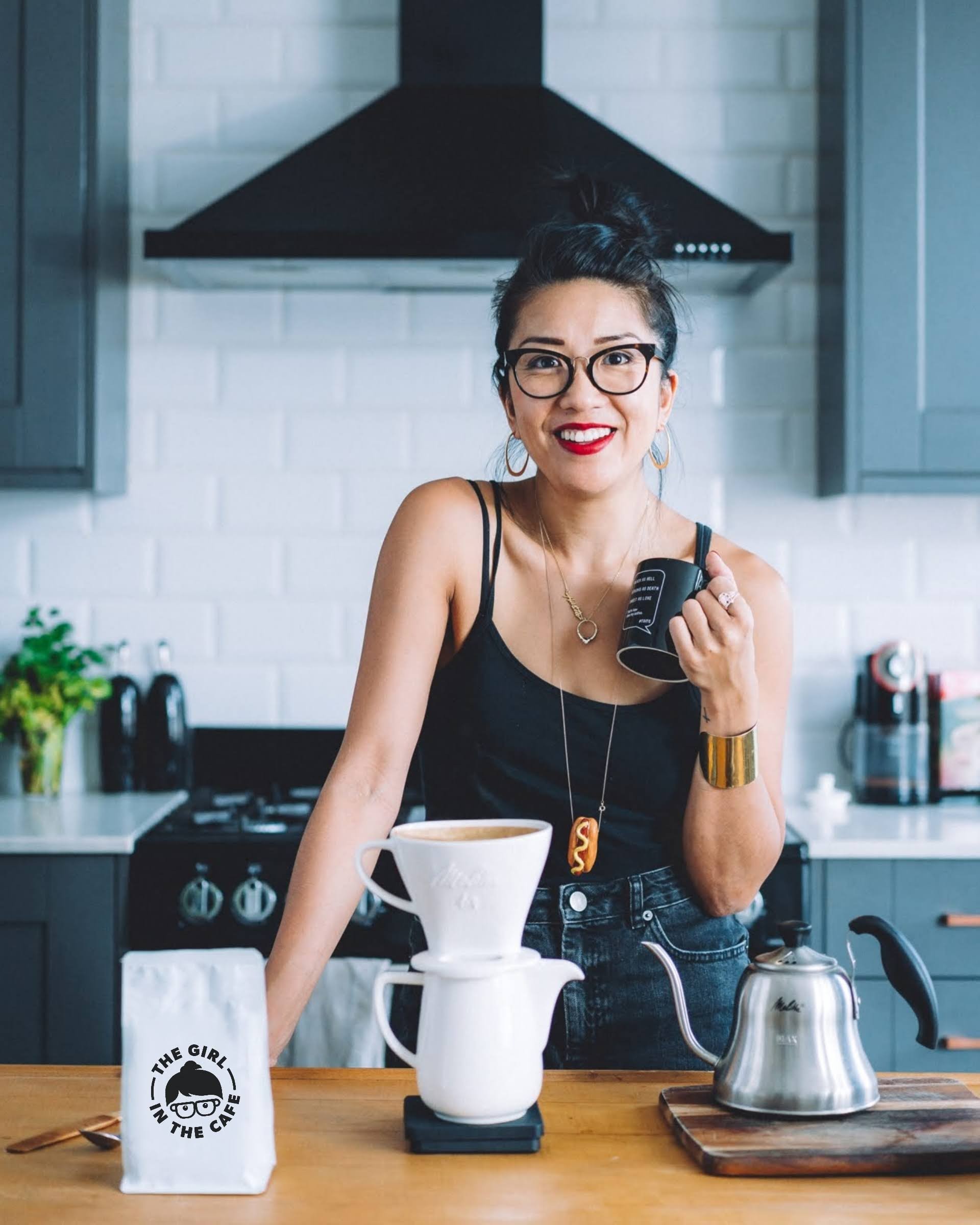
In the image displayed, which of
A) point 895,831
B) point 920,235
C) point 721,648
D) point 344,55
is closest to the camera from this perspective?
point 721,648

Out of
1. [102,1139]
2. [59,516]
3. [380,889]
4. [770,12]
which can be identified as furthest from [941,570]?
[102,1139]

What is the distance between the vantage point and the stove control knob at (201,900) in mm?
2285

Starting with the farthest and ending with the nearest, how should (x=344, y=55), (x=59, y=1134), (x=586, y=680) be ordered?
(x=344, y=55) < (x=586, y=680) < (x=59, y=1134)

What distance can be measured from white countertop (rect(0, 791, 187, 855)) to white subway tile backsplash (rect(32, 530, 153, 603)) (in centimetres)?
43

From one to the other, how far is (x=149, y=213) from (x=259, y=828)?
1336 mm

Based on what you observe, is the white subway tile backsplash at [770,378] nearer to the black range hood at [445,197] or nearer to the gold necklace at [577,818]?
the black range hood at [445,197]

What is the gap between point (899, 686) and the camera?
105 inches

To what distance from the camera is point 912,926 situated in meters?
2.29

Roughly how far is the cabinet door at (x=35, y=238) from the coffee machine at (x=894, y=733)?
1.62m

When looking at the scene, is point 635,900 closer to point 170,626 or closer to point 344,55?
point 170,626

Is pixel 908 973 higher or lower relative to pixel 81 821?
higher

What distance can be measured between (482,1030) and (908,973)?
1.09ft

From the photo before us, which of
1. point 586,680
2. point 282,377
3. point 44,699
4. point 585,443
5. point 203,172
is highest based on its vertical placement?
point 203,172

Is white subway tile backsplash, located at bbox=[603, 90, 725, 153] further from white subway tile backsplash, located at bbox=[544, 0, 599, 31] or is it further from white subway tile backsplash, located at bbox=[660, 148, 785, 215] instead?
white subway tile backsplash, located at bbox=[544, 0, 599, 31]
